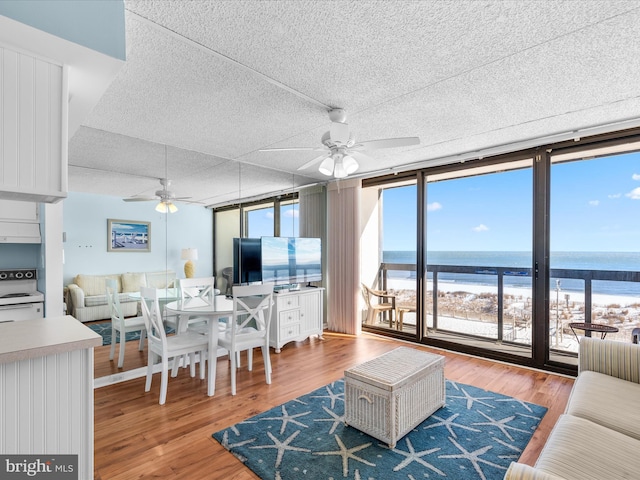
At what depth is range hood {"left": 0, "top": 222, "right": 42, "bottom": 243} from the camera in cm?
268

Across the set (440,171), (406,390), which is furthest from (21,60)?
(440,171)

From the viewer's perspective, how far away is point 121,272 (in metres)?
3.21

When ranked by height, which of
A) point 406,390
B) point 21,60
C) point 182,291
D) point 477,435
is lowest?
point 477,435

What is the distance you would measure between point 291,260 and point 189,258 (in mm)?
1510

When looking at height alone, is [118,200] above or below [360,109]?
below

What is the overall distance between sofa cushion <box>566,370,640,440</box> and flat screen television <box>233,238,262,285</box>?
3278mm

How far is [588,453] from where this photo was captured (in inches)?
56.8

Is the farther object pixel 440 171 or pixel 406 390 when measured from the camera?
pixel 440 171

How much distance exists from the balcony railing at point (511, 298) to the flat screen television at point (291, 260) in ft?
3.55

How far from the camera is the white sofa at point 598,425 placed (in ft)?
4.39

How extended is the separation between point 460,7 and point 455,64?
529 mm

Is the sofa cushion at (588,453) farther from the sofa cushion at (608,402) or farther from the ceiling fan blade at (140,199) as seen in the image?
the ceiling fan blade at (140,199)

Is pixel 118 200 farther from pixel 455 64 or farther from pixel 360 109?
pixel 455 64

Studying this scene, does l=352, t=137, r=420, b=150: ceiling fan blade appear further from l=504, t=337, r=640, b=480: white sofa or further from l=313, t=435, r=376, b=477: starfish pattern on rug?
l=313, t=435, r=376, b=477: starfish pattern on rug
